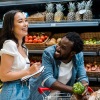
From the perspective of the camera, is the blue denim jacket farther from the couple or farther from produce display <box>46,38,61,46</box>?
produce display <box>46,38,61,46</box>

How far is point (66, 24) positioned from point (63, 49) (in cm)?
190

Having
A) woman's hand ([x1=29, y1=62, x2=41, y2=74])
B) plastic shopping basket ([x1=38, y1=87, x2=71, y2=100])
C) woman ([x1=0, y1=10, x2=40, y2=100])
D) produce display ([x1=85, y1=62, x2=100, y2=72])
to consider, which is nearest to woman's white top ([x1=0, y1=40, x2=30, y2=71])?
woman ([x1=0, y1=10, x2=40, y2=100])

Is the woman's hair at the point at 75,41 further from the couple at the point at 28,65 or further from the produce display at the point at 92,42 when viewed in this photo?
the produce display at the point at 92,42

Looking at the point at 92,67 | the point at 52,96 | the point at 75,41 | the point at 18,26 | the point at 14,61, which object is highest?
the point at 18,26

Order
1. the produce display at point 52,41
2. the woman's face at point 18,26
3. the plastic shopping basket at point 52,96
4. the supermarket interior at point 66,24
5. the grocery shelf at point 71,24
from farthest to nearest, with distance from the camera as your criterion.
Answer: the produce display at point 52,41 < the supermarket interior at point 66,24 < the grocery shelf at point 71,24 < the woman's face at point 18,26 < the plastic shopping basket at point 52,96

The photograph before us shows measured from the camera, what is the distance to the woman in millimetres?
2225

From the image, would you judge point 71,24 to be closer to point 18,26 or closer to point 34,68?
point 18,26

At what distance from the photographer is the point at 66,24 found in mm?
4148

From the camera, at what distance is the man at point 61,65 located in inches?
90.3

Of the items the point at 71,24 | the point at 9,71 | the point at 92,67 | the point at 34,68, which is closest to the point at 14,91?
the point at 9,71

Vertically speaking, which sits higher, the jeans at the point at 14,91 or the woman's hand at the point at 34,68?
the woman's hand at the point at 34,68

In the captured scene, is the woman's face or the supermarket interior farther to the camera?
the supermarket interior

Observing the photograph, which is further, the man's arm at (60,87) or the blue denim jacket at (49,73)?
the blue denim jacket at (49,73)

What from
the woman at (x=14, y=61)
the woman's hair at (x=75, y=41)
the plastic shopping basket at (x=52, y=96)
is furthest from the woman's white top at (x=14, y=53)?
the woman's hair at (x=75, y=41)
